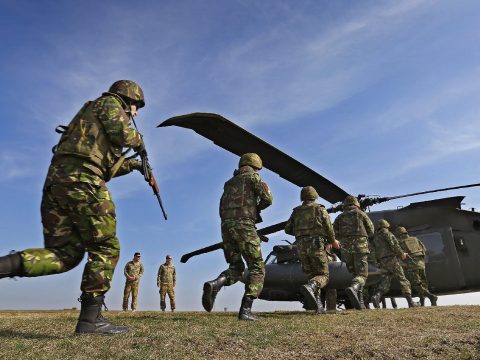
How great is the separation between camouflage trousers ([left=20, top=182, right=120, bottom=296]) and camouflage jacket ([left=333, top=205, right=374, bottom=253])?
542 cm

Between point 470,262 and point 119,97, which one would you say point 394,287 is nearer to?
point 470,262

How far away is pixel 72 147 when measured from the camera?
3.47m

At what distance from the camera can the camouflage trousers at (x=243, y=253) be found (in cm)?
541

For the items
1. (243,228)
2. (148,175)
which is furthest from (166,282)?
(148,175)

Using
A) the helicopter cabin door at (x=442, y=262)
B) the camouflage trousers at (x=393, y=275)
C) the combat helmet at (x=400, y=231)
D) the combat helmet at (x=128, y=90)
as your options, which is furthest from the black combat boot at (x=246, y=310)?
the helicopter cabin door at (x=442, y=262)

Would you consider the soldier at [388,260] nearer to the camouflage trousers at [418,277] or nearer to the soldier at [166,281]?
the camouflage trousers at [418,277]

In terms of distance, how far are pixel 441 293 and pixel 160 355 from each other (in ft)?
34.3

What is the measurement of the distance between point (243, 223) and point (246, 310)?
1052 mm

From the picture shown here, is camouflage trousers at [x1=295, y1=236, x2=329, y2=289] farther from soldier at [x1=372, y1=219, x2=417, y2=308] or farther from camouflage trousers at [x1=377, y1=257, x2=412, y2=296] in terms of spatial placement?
camouflage trousers at [x1=377, y1=257, x2=412, y2=296]

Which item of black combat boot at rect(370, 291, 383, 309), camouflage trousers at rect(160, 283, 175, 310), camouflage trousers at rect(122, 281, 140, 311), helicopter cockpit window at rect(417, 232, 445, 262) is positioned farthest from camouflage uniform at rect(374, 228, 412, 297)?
camouflage trousers at rect(122, 281, 140, 311)

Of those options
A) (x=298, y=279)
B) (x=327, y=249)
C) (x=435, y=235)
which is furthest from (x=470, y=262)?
(x=327, y=249)

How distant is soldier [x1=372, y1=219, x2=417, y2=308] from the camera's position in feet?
32.5

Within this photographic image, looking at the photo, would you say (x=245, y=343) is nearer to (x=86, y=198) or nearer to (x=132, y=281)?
(x=86, y=198)

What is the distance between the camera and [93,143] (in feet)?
11.5
